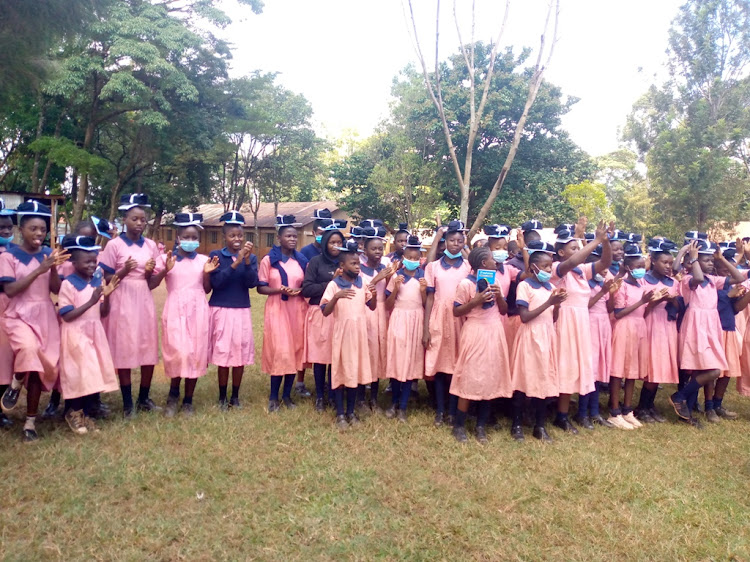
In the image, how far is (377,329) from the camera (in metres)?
6.03

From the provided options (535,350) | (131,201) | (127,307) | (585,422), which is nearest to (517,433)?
(535,350)

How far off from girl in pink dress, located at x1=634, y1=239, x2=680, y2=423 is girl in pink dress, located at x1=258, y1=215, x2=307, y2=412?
3976 mm

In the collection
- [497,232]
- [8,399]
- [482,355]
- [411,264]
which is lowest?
[8,399]

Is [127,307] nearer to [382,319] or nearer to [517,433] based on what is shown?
[382,319]

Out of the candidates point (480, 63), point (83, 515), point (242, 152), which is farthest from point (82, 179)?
point (83, 515)

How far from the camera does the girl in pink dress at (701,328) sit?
5977mm

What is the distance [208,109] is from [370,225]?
18.2 m

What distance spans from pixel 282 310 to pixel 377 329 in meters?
1.10

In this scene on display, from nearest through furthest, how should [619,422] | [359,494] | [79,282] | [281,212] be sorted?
1. [359,494]
2. [79,282]
3. [619,422]
4. [281,212]

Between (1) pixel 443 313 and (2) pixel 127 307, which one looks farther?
(1) pixel 443 313

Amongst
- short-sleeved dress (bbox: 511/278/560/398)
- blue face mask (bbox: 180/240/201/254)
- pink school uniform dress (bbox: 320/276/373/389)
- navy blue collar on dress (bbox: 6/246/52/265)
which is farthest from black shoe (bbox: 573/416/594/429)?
navy blue collar on dress (bbox: 6/246/52/265)

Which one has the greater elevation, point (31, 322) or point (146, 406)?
point (31, 322)

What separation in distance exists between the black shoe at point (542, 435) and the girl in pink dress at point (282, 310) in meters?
2.67

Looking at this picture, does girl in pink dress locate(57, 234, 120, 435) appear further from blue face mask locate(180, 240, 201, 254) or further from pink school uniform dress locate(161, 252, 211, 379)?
blue face mask locate(180, 240, 201, 254)
